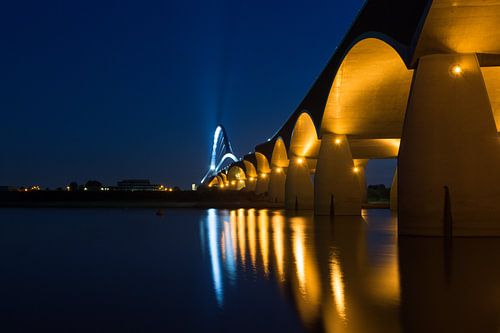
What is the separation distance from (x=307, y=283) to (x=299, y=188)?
43.6m

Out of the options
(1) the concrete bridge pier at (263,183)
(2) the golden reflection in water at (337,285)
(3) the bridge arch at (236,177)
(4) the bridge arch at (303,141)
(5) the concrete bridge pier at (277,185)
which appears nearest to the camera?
(2) the golden reflection in water at (337,285)

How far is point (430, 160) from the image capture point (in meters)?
17.4

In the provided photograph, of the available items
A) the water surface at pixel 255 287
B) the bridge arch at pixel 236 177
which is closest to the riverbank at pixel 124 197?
the bridge arch at pixel 236 177

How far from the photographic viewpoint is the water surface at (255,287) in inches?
260

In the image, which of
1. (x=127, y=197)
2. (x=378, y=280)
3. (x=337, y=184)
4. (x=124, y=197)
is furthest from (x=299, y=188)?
(x=378, y=280)

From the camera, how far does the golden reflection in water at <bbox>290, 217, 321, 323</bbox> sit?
23.4 ft

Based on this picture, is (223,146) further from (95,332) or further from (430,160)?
(95,332)

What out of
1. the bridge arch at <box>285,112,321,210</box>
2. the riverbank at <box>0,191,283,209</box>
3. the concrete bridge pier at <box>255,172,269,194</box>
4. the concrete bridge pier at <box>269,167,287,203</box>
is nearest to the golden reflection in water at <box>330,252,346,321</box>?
the bridge arch at <box>285,112,321,210</box>

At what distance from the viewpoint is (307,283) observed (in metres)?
9.52

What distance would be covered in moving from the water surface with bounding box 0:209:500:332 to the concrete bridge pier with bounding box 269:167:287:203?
54.8 meters

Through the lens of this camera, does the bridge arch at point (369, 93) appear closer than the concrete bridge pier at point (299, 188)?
Yes

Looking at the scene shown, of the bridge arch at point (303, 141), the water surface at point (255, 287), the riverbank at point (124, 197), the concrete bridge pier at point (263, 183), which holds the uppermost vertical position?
the bridge arch at point (303, 141)

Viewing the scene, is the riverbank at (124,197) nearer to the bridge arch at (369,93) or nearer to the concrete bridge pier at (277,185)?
the concrete bridge pier at (277,185)

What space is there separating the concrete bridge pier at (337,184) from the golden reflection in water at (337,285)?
23482mm
